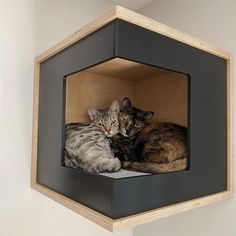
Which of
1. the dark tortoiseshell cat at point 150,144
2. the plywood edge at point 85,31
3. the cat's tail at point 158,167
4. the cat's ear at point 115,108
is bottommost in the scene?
the cat's tail at point 158,167

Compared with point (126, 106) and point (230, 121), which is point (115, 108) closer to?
point (126, 106)

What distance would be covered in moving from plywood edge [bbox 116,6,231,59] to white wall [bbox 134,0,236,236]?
178mm

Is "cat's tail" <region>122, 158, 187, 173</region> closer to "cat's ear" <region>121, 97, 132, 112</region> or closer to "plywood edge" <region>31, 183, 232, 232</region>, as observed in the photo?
"plywood edge" <region>31, 183, 232, 232</region>

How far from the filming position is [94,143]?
959 mm

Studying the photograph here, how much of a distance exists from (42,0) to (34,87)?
1.50ft

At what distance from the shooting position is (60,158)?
968 millimetres

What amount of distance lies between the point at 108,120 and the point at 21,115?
434 mm

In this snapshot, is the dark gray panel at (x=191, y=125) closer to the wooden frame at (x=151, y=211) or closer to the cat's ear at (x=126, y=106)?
the wooden frame at (x=151, y=211)

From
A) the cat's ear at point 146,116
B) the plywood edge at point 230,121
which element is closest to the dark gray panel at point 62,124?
the cat's ear at point 146,116

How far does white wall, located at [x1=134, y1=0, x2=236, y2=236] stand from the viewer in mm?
1117

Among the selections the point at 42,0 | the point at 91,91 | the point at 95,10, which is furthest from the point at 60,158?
the point at 95,10

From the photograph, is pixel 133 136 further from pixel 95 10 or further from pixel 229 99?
pixel 95 10

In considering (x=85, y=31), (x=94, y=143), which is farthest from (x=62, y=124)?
(x=85, y=31)

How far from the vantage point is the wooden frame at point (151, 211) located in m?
0.71
